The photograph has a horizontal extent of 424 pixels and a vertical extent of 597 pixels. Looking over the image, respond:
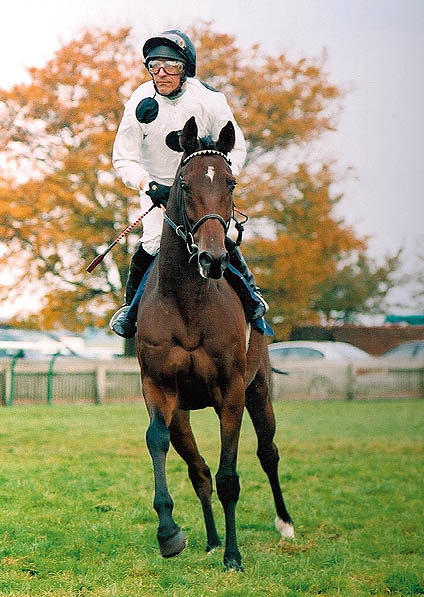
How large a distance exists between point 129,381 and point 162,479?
52.5 ft

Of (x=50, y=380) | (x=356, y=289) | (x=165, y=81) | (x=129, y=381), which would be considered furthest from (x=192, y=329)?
(x=356, y=289)

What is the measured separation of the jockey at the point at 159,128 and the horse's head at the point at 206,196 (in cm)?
37

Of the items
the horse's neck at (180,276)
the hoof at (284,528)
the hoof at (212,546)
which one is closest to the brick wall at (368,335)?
the hoof at (284,528)

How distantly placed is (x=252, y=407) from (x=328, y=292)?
107 feet

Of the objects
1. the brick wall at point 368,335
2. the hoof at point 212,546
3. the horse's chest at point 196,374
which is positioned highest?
the brick wall at point 368,335

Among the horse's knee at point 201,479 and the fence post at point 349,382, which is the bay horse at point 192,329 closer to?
the horse's knee at point 201,479

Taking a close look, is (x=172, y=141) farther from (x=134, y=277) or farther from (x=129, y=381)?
(x=129, y=381)

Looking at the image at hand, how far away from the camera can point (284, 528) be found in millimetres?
7125

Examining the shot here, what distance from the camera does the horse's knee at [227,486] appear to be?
19.0 feet

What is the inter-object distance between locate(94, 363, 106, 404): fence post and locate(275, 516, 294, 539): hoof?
45.9ft

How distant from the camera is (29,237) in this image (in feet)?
73.9

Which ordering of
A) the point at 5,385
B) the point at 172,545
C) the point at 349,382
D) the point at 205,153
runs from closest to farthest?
the point at 172,545 → the point at 205,153 → the point at 5,385 → the point at 349,382

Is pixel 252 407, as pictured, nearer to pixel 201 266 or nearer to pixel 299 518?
pixel 299 518

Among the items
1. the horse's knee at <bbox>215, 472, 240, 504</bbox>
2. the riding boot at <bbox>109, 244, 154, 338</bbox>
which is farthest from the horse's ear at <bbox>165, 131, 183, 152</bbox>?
the horse's knee at <bbox>215, 472, 240, 504</bbox>
